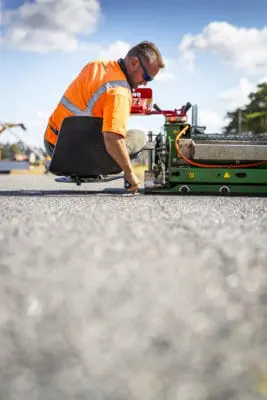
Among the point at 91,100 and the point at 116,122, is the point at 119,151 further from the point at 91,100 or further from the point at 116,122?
the point at 91,100

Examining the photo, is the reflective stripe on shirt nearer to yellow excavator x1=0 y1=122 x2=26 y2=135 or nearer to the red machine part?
the red machine part

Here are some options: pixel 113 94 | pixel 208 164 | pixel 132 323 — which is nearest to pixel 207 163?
pixel 208 164

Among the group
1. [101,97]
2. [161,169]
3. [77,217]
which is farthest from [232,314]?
[161,169]

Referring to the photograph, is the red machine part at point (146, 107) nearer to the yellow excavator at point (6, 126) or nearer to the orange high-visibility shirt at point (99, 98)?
the orange high-visibility shirt at point (99, 98)

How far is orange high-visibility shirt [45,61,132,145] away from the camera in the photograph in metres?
3.29

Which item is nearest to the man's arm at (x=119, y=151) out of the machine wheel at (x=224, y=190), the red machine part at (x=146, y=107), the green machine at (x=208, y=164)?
the green machine at (x=208, y=164)

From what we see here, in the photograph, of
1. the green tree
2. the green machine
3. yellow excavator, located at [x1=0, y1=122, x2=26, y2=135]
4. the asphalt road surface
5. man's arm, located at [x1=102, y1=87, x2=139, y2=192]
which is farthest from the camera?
the green tree

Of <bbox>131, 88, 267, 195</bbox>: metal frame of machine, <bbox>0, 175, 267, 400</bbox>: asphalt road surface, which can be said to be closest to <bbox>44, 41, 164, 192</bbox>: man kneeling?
<bbox>131, 88, 267, 195</bbox>: metal frame of machine

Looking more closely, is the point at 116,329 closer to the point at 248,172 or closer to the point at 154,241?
the point at 154,241

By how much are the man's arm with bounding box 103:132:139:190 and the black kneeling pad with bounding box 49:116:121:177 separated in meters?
0.26

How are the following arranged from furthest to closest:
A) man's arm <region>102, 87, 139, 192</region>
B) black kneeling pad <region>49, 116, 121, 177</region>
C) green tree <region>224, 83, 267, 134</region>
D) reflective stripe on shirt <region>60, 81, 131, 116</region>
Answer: green tree <region>224, 83, 267, 134</region>, black kneeling pad <region>49, 116, 121, 177</region>, reflective stripe on shirt <region>60, 81, 131, 116</region>, man's arm <region>102, 87, 139, 192</region>

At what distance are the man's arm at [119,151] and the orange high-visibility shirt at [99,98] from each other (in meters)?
0.05

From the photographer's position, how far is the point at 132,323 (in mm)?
750

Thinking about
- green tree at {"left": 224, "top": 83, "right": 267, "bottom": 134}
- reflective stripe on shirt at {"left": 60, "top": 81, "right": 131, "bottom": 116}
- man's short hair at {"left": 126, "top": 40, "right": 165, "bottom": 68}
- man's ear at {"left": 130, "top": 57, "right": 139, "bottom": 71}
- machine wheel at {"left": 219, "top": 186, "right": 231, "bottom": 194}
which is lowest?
machine wheel at {"left": 219, "top": 186, "right": 231, "bottom": 194}
